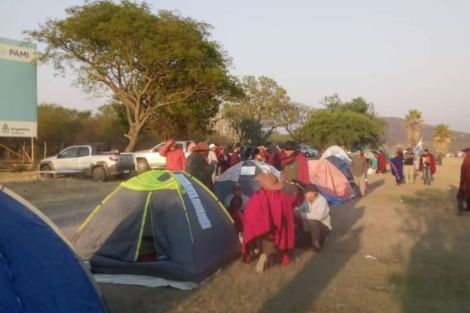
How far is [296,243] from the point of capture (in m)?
9.77

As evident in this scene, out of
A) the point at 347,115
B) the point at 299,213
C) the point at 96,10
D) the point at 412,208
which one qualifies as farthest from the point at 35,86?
the point at 347,115

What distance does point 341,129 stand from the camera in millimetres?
57406

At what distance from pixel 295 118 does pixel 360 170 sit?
142 ft

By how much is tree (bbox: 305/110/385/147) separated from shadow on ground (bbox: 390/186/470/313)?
42.3 meters

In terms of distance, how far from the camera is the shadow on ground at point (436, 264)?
689 centimetres

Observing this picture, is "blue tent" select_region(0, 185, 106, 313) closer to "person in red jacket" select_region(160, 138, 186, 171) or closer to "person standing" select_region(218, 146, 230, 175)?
"person in red jacket" select_region(160, 138, 186, 171)

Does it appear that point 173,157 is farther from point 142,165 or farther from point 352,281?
point 142,165

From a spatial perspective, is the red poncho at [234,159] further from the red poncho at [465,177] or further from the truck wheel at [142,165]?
the red poncho at [465,177]

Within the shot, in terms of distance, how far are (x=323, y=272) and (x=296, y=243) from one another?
1564 millimetres

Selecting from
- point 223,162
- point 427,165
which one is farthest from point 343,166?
point 223,162

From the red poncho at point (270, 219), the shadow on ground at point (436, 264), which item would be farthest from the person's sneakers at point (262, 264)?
the shadow on ground at point (436, 264)

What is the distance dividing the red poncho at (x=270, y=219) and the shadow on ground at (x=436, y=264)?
5.10ft

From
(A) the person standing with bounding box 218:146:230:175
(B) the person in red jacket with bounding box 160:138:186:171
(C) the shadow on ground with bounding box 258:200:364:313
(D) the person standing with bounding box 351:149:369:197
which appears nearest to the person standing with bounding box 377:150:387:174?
(D) the person standing with bounding box 351:149:369:197

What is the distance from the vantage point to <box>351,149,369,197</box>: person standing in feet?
61.8
